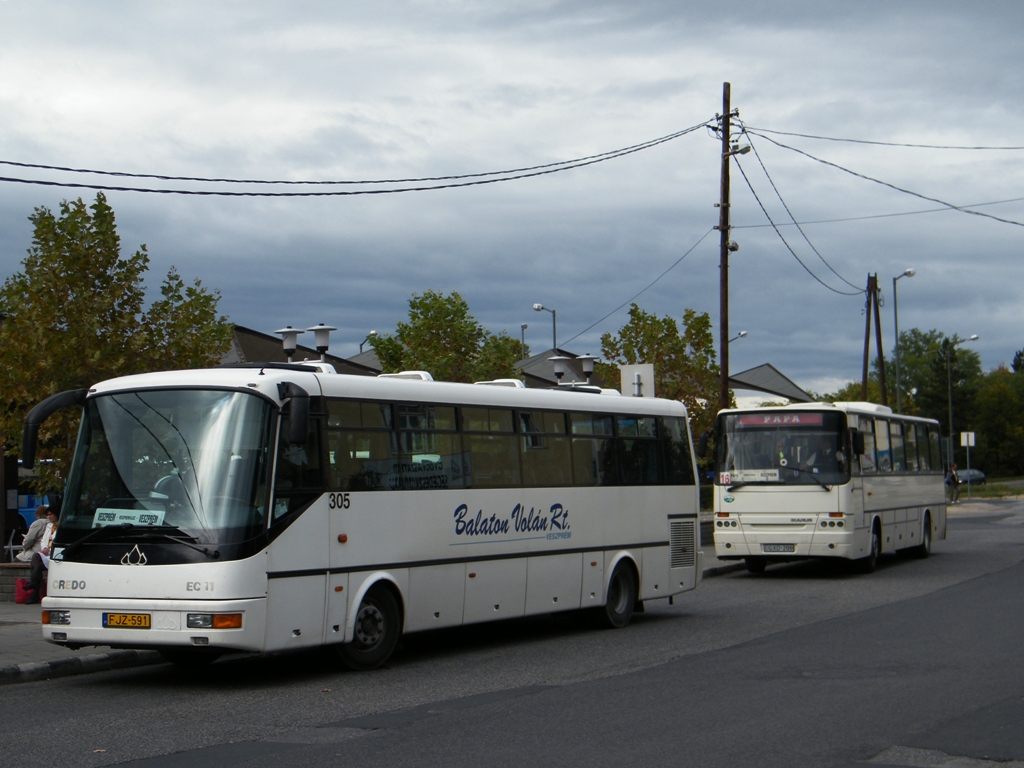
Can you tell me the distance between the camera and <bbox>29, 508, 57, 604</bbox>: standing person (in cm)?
1722

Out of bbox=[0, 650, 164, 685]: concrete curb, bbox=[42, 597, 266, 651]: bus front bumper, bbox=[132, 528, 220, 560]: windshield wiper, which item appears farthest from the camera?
bbox=[0, 650, 164, 685]: concrete curb

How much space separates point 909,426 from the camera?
1057 inches

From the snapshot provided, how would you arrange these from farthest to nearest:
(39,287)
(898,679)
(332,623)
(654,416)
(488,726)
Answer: (39,287) → (654,416) → (332,623) → (898,679) → (488,726)

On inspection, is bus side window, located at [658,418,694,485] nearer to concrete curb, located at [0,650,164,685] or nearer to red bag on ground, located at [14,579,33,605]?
concrete curb, located at [0,650,164,685]

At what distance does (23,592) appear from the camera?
17.6 meters

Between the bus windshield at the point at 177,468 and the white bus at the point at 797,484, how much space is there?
43.5 ft

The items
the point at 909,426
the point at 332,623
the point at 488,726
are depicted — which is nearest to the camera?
the point at 488,726

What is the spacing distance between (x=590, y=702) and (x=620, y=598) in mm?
6310

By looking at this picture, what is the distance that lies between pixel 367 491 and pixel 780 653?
14.3ft

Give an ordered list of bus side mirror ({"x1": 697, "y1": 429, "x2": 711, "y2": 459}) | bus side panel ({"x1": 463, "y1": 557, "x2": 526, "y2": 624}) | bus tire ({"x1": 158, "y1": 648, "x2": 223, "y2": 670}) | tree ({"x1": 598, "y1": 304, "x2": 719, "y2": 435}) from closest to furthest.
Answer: bus tire ({"x1": 158, "y1": 648, "x2": 223, "y2": 670})
bus side panel ({"x1": 463, "y1": 557, "x2": 526, "y2": 624})
bus side mirror ({"x1": 697, "y1": 429, "x2": 711, "y2": 459})
tree ({"x1": 598, "y1": 304, "x2": 719, "y2": 435})

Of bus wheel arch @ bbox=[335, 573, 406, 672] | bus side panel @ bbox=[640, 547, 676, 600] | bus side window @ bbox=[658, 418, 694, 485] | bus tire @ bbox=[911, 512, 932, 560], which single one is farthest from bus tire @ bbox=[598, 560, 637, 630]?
bus tire @ bbox=[911, 512, 932, 560]

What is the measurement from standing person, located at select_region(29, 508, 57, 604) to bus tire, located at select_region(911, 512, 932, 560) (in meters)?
18.0

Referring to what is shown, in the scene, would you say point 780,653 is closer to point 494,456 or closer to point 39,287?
point 494,456

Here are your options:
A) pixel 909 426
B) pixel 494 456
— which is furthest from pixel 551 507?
pixel 909 426
